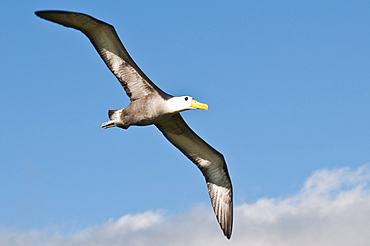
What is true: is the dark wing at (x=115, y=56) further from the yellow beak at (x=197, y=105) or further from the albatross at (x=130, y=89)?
the yellow beak at (x=197, y=105)

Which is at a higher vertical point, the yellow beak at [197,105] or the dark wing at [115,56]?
the dark wing at [115,56]

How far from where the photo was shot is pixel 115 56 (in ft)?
57.8

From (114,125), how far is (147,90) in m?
1.31

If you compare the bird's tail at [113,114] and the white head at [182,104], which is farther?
the bird's tail at [113,114]

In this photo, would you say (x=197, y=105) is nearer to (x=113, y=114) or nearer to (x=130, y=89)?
(x=130, y=89)

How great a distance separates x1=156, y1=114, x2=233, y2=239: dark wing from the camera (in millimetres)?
20000

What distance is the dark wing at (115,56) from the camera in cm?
1680

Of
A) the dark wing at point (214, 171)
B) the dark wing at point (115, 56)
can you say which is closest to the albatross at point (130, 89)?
the dark wing at point (115, 56)

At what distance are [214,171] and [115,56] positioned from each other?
5.13 m

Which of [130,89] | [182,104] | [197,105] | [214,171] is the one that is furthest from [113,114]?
[214,171]

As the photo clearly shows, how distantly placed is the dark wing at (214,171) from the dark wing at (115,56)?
8.00 feet

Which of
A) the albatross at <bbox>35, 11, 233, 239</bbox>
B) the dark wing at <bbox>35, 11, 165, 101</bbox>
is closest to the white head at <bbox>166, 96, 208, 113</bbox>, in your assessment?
the albatross at <bbox>35, 11, 233, 239</bbox>

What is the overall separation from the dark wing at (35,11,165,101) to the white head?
1.67ft

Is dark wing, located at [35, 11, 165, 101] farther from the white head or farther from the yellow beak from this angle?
the yellow beak
